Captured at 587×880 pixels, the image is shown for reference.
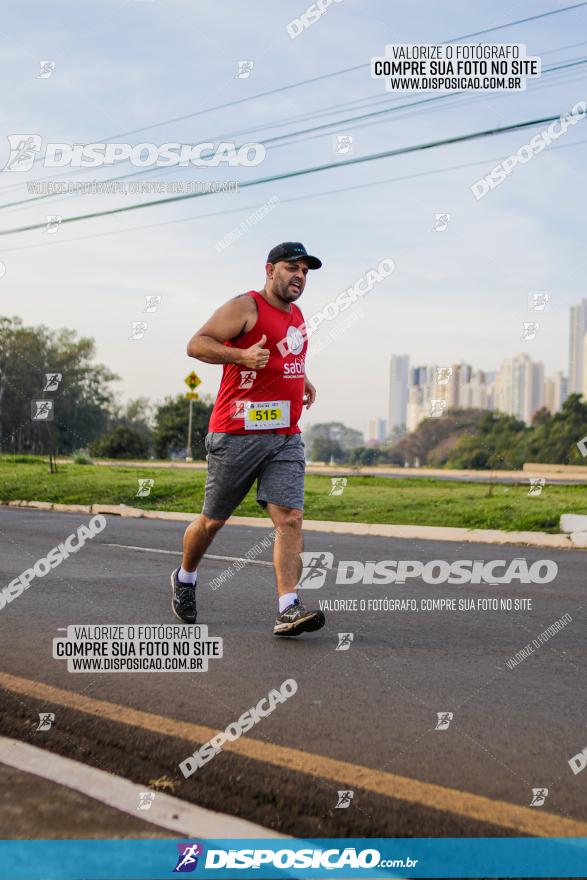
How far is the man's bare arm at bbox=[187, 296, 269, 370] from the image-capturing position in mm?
4953

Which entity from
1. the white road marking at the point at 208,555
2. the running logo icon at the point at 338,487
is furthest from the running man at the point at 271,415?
the running logo icon at the point at 338,487

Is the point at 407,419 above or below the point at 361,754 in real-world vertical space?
above

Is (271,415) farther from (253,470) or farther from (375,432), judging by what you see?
(375,432)

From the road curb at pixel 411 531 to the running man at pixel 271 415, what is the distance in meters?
7.16

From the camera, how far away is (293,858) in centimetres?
243

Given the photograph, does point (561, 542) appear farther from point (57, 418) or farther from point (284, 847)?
point (57, 418)

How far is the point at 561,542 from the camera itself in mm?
A: 11750

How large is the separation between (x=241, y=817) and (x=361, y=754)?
66cm

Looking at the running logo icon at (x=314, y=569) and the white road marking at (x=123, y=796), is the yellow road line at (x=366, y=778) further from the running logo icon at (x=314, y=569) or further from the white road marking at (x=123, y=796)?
the running logo icon at (x=314, y=569)

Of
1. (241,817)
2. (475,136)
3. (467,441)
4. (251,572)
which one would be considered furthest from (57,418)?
(241,817)

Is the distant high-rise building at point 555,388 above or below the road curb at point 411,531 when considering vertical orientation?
above

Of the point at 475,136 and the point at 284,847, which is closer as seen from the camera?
the point at 284,847

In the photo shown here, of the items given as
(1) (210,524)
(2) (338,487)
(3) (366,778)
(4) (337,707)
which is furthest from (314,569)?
(2) (338,487)

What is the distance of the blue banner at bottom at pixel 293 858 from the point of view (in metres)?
2.36
